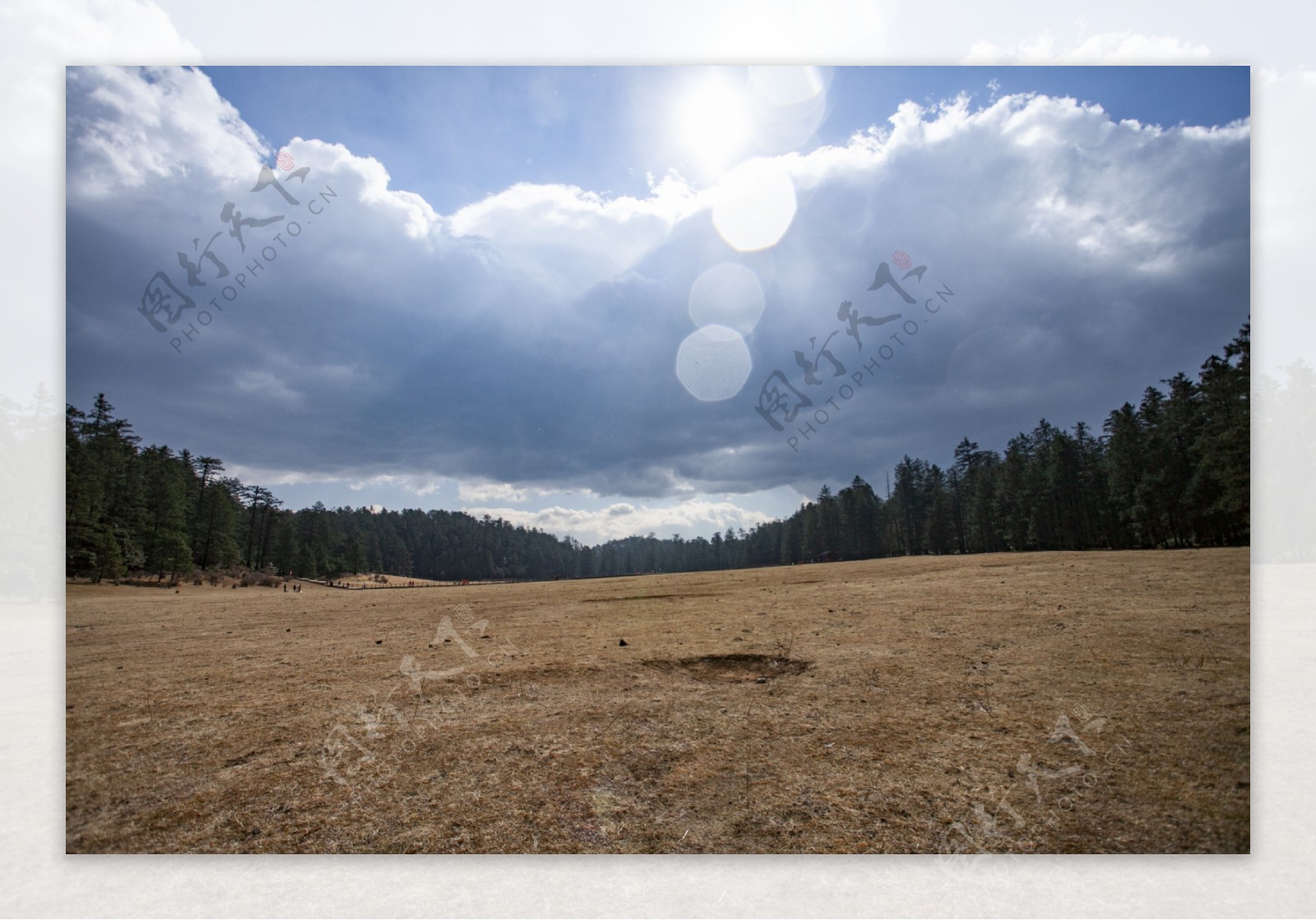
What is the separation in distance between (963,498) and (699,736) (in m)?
12.8

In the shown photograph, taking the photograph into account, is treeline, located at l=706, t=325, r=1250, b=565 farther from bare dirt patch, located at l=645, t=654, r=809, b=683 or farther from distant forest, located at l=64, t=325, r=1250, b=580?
bare dirt patch, located at l=645, t=654, r=809, b=683

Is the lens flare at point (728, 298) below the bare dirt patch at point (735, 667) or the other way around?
the other way around

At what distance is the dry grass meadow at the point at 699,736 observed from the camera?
452cm

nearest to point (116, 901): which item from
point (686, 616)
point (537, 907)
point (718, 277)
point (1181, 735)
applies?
point (537, 907)

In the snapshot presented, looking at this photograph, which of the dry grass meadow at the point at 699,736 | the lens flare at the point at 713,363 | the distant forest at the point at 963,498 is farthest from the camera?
the lens flare at the point at 713,363

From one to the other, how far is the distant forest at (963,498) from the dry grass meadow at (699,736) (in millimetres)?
1092

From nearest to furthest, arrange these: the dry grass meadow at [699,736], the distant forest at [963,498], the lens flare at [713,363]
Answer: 1. the dry grass meadow at [699,736]
2. the distant forest at [963,498]
3. the lens flare at [713,363]

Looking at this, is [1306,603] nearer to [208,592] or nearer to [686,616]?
[686,616]

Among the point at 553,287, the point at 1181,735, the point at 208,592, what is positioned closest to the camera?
the point at 1181,735

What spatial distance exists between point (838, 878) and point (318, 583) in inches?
1143

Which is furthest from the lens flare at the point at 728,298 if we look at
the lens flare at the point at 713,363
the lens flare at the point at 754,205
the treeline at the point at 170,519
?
the treeline at the point at 170,519

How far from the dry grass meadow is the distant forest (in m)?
1.09

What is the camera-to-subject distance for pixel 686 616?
900 centimetres

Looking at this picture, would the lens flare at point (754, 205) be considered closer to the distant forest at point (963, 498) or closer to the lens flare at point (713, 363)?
the lens flare at point (713, 363)
